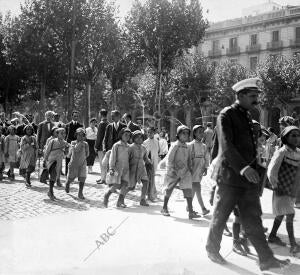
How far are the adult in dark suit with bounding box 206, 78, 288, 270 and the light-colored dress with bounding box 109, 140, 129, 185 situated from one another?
12.3 feet

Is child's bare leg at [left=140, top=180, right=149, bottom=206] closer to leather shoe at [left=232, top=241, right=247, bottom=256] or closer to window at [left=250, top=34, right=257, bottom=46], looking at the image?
leather shoe at [left=232, top=241, right=247, bottom=256]

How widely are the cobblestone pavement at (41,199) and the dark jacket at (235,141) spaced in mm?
3835

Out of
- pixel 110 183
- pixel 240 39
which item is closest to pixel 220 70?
pixel 240 39

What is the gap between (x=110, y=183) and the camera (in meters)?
8.31

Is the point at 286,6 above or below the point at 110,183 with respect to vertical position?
above

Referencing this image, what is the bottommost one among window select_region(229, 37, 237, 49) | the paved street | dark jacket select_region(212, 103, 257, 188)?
the paved street

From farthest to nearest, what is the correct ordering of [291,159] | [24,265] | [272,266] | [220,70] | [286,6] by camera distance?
[286,6], [220,70], [291,159], [24,265], [272,266]

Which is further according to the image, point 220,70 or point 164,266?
point 220,70

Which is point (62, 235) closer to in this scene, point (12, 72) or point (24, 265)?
point (24, 265)

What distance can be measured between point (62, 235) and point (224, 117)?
2769 mm

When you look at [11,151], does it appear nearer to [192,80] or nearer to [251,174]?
[251,174]

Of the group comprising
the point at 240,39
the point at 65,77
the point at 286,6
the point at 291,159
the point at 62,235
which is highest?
the point at 286,6

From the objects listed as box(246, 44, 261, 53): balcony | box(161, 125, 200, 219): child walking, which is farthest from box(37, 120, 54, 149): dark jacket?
box(246, 44, 261, 53): balcony

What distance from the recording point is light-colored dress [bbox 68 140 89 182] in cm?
927
